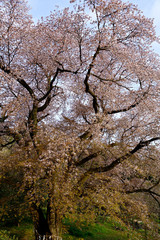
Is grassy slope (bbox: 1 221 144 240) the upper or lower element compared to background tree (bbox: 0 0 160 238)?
lower

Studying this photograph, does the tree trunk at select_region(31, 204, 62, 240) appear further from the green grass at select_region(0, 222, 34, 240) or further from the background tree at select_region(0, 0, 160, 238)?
the green grass at select_region(0, 222, 34, 240)

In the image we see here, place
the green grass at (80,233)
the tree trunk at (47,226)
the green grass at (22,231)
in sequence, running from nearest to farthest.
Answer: the tree trunk at (47,226) → the green grass at (22,231) → the green grass at (80,233)

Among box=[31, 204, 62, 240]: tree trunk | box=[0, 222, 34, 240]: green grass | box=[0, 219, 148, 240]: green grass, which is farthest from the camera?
box=[0, 219, 148, 240]: green grass

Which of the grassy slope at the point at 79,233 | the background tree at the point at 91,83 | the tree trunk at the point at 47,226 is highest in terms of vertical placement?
the background tree at the point at 91,83

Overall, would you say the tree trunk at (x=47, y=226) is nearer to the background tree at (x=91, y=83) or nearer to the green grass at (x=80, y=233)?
the background tree at (x=91, y=83)

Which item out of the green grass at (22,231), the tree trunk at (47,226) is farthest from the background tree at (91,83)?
the green grass at (22,231)

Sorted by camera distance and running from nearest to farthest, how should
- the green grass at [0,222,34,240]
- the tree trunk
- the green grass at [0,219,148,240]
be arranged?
the tree trunk
the green grass at [0,222,34,240]
the green grass at [0,219,148,240]

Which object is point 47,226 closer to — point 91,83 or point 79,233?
point 79,233

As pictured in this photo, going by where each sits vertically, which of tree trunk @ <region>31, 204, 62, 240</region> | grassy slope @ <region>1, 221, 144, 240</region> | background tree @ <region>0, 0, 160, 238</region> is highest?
background tree @ <region>0, 0, 160, 238</region>

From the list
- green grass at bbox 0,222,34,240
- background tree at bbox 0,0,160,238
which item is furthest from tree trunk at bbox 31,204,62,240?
green grass at bbox 0,222,34,240

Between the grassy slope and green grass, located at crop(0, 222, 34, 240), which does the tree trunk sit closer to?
the grassy slope

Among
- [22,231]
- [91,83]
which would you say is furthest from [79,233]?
[91,83]

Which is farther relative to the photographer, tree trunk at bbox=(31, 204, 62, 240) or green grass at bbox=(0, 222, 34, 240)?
green grass at bbox=(0, 222, 34, 240)

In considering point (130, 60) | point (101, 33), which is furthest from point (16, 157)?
point (130, 60)
